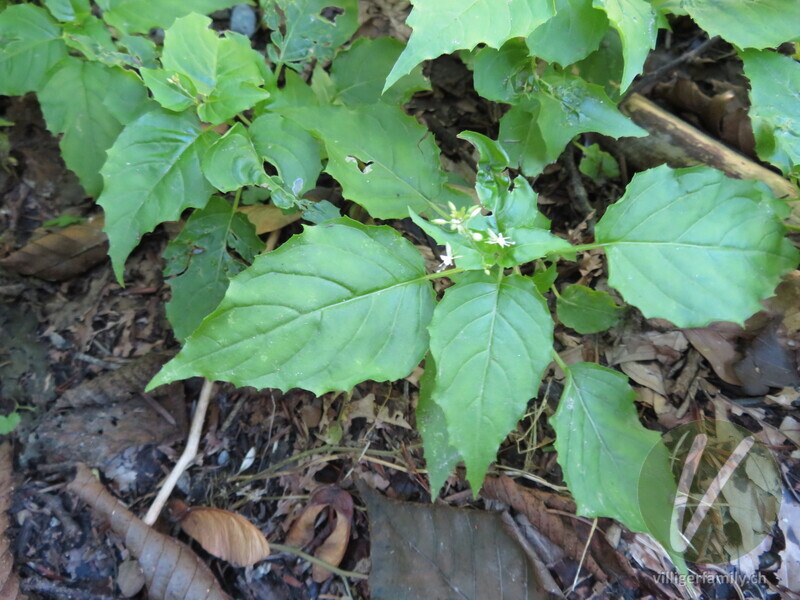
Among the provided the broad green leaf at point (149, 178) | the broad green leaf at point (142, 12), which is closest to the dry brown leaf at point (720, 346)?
the broad green leaf at point (149, 178)

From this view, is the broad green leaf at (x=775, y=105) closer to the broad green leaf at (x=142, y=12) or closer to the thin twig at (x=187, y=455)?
the broad green leaf at (x=142, y=12)

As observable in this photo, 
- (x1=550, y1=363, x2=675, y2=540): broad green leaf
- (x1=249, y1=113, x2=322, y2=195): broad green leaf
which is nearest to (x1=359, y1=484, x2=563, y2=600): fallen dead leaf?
(x1=550, y1=363, x2=675, y2=540): broad green leaf

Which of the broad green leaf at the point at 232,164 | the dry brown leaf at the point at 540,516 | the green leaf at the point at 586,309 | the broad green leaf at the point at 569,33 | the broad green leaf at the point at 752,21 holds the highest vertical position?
the broad green leaf at the point at 752,21

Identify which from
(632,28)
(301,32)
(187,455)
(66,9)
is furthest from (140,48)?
(632,28)

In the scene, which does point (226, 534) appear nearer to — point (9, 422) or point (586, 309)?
point (9, 422)

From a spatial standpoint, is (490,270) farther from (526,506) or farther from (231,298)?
(526,506)

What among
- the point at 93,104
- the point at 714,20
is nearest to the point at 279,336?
the point at 93,104
